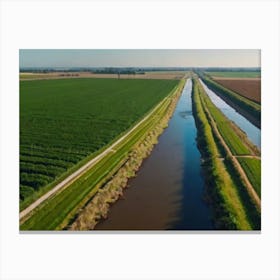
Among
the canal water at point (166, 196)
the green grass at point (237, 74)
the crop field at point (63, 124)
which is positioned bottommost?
the canal water at point (166, 196)

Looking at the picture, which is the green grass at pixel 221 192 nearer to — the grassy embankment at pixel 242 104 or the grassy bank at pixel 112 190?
the grassy embankment at pixel 242 104

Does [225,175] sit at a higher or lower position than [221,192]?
higher

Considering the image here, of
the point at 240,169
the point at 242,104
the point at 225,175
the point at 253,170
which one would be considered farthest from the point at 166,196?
the point at 242,104

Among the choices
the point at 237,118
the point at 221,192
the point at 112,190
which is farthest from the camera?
the point at 237,118

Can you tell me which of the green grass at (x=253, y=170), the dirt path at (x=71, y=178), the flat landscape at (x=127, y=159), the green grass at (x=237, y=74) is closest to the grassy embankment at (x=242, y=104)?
the flat landscape at (x=127, y=159)

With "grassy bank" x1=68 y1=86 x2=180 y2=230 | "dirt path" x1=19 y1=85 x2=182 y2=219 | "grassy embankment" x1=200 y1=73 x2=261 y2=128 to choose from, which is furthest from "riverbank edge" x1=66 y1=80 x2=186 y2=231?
"grassy embankment" x1=200 y1=73 x2=261 y2=128

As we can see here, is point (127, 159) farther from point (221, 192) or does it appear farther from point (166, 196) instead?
point (221, 192)
